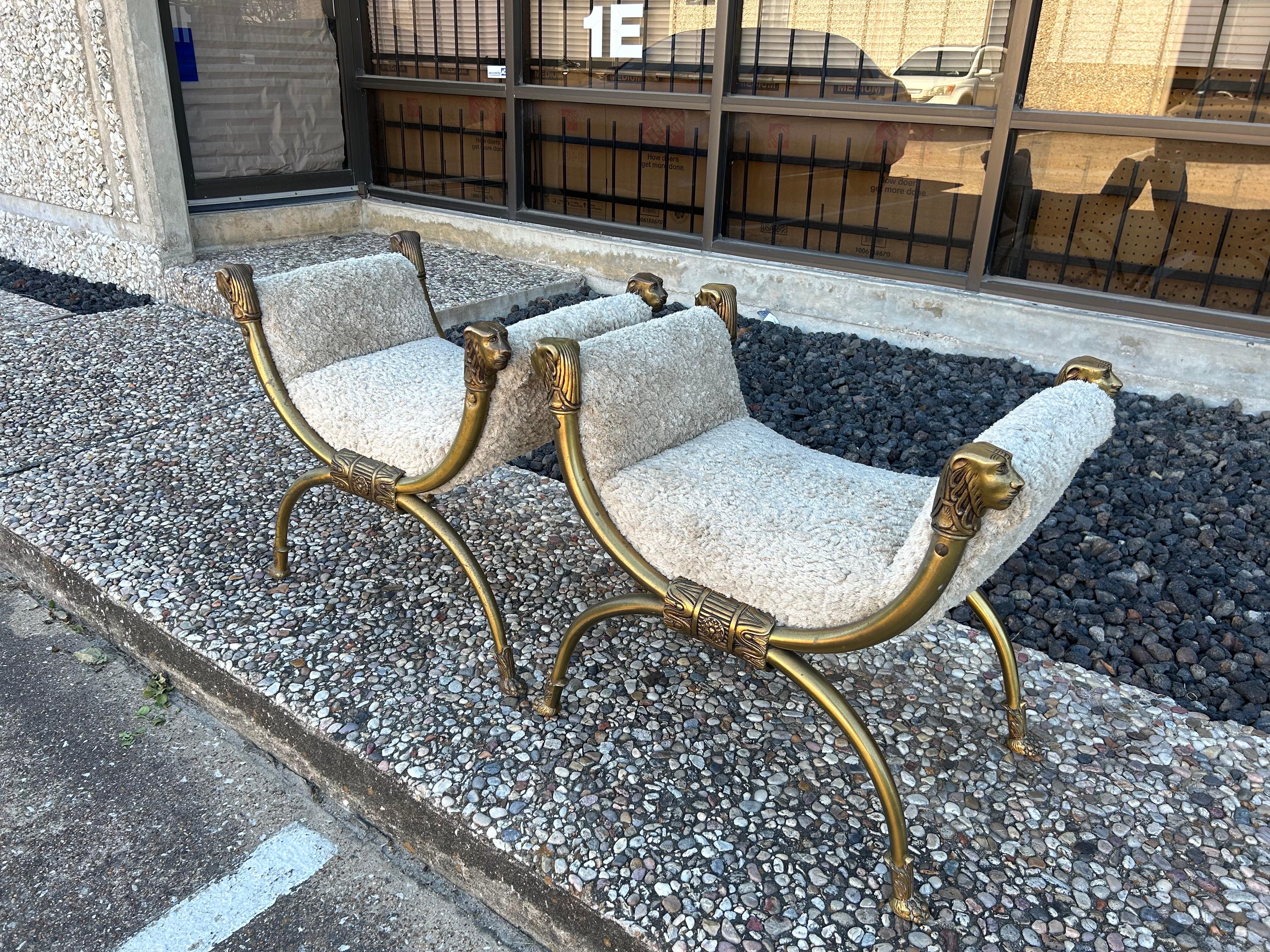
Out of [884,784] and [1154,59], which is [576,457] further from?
[1154,59]

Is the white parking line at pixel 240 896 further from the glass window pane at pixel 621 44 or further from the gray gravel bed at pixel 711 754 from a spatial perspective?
the glass window pane at pixel 621 44

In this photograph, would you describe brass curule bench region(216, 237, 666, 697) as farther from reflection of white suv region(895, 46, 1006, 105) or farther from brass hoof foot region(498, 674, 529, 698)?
reflection of white suv region(895, 46, 1006, 105)

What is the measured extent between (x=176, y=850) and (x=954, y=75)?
4461 mm

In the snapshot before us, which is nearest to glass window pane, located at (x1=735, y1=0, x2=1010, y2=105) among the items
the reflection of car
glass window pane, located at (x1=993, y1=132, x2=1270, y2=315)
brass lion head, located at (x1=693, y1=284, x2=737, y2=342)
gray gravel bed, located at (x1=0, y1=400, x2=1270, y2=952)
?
→ the reflection of car

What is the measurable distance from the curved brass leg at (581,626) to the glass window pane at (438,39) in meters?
4.77

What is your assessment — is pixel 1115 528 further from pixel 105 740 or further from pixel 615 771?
pixel 105 740

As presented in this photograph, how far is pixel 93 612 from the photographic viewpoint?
2.62 metres

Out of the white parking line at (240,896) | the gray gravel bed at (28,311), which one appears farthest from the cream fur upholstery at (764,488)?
the gray gravel bed at (28,311)

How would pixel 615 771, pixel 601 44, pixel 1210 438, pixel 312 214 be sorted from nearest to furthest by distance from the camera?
1. pixel 615 771
2. pixel 1210 438
3. pixel 601 44
4. pixel 312 214

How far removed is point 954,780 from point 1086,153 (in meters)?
3.42

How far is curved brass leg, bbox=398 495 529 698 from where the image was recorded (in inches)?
84.7

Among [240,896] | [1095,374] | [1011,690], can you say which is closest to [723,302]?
[1095,374]

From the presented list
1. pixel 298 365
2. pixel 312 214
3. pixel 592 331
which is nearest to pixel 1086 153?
pixel 592 331

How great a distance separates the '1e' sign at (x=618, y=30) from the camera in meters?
5.27
